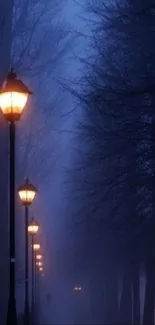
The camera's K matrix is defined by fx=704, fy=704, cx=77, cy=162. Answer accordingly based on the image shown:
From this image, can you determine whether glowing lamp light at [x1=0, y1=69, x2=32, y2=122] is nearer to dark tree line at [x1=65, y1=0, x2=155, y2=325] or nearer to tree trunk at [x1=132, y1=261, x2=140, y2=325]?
dark tree line at [x1=65, y1=0, x2=155, y2=325]

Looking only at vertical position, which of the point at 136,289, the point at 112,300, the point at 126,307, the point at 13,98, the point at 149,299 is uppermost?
the point at 13,98

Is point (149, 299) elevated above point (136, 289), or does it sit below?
below

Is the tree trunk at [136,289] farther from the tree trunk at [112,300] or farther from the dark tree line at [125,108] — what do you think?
the dark tree line at [125,108]

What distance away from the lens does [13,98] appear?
11.4 metres

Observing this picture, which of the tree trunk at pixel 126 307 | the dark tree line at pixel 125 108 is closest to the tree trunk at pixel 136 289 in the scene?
the tree trunk at pixel 126 307

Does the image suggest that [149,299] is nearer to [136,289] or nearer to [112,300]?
[136,289]

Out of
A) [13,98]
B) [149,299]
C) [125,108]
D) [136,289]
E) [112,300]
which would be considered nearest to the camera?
[13,98]

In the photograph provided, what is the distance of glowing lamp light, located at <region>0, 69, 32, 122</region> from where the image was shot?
11.4 metres

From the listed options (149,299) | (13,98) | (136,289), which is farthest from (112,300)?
(13,98)

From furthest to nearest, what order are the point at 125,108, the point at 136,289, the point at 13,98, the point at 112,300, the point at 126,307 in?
the point at 112,300 → the point at 126,307 → the point at 136,289 → the point at 125,108 → the point at 13,98

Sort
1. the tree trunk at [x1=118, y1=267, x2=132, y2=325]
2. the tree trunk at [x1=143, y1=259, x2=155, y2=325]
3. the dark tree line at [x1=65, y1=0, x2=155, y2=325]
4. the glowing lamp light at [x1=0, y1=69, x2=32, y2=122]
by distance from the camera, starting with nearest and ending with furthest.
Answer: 1. the glowing lamp light at [x1=0, y1=69, x2=32, y2=122]
2. the dark tree line at [x1=65, y1=0, x2=155, y2=325]
3. the tree trunk at [x1=143, y1=259, x2=155, y2=325]
4. the tree trunk at [x1=118, y1=267, x2=132, y2=325]

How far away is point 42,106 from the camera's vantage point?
35.4 metres

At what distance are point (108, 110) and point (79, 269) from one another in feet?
100

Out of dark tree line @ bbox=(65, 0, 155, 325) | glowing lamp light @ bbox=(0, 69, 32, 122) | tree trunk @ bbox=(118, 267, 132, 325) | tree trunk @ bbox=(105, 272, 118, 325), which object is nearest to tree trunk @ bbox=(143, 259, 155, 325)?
dark tree line @ bbox=(65, 0, 155, 325)
